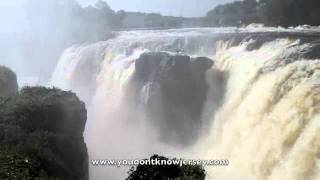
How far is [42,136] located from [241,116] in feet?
26.4

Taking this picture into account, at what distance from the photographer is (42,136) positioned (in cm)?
1355

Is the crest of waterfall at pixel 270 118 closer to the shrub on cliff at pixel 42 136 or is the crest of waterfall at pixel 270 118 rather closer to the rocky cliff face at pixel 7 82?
the shrub on cliff at pixel 42 136

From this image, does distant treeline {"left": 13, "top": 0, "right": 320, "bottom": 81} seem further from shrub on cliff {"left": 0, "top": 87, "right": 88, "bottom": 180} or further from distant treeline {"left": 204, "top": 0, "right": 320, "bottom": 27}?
shrub on cliff {"left": 0, "top": 87, "right": 88, "bottom": 180}

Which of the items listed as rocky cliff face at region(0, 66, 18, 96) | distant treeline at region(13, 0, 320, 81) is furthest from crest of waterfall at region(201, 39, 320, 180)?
distant treeline at region(13, 0, 320, 81)

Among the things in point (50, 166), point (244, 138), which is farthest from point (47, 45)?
point (50, 166)

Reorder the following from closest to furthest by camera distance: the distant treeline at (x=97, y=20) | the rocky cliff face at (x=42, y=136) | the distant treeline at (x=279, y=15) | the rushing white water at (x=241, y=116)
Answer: the rocky cliff face at (x=42, y=136), the rushing white water at (x=241, y=116), the distant treeline at (x=279, y=15), the distant treeline at (x=97, y=20)

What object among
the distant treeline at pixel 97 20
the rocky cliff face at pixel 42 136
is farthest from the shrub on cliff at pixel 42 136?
the distant treeline at pixel 97 20

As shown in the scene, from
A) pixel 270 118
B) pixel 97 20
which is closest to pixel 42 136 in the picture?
pixel 270 118

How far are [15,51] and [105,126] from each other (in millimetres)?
27975

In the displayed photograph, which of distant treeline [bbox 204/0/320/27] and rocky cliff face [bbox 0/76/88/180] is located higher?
distant treeline [bbox 204/0/320/27]

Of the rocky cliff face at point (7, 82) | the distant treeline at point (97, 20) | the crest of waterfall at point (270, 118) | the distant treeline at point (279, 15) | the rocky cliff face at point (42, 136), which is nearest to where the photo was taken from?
the rocky cliff face at point (42, 136)

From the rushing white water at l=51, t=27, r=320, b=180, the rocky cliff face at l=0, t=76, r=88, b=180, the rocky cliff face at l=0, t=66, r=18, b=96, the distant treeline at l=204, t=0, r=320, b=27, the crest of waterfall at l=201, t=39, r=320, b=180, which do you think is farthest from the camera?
the distant treeline at l=204, t=0, r=320, b=27

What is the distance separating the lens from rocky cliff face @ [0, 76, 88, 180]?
1166cm

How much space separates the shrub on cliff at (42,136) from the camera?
11719 mm
